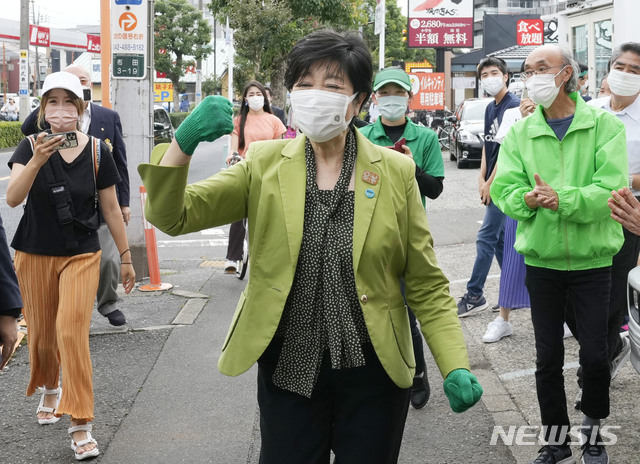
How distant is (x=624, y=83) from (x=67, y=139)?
319cm

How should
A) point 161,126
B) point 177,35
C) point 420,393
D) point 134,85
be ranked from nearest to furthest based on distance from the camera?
point 420,393 → point 134,85 → point 161,126 → point 177,35

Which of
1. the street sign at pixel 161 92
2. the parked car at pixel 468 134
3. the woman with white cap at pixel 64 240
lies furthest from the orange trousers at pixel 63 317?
the street sign at pixel 161 92

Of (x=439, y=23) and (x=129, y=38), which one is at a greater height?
(x=439, y=23)

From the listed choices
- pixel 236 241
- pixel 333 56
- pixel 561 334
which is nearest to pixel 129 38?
pixel 236 241

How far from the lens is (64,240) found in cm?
490

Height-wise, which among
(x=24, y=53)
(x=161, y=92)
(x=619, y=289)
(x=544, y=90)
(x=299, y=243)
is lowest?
(x=619, y=289)

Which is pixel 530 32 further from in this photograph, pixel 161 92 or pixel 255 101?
pixel 255 101

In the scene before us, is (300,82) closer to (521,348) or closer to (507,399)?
(507,399)

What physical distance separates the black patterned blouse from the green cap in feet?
8.32

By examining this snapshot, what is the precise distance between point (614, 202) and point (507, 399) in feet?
6.35

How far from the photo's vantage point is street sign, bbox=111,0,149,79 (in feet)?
31.2

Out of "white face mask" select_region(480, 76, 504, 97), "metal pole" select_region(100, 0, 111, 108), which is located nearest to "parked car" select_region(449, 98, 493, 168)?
"metal pole" select_region(100, 0, 111, 108)

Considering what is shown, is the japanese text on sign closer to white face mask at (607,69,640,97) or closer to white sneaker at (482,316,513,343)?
white sneaker at (482,316,513,343)

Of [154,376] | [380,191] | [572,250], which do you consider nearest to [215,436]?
[154,376]
